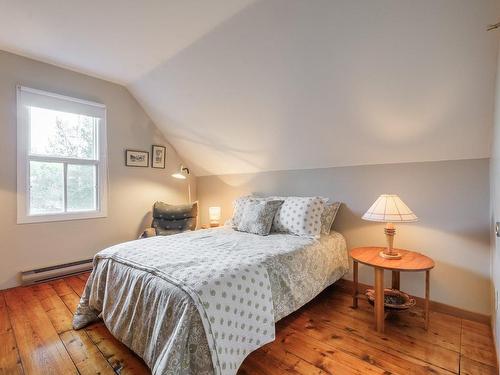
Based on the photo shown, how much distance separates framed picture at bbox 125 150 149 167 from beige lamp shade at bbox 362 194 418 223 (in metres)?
3.19

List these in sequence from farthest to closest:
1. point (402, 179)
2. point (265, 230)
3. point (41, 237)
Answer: point (41, 237), point (265, 230), point (402, 179)

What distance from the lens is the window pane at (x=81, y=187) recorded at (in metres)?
3.20

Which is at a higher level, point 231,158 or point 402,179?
point 231,158

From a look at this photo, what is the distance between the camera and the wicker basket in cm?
206

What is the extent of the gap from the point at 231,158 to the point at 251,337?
2.62 m

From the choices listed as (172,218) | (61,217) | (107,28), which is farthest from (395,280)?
(61,217)

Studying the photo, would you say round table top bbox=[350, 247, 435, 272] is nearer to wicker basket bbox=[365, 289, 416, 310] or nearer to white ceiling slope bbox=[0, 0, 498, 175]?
wicker basket bbox=[365, 289, 416, 310]

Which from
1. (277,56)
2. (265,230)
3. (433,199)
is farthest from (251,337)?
(277,56)

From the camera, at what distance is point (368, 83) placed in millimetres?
2068

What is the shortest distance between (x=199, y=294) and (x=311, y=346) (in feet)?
3.27

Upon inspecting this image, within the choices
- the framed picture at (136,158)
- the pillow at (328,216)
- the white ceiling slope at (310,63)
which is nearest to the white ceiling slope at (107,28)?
the white ceiling slope at (310,63)

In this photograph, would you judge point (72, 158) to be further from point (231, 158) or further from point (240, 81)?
point (240, 81)

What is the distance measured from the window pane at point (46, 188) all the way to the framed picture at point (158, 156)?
119 cm

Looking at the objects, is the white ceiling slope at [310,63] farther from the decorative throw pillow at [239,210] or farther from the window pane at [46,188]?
the window pane at [46,188]
